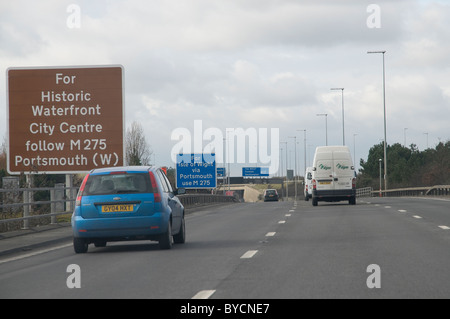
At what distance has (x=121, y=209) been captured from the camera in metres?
15.3

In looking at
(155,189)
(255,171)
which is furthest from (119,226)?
(255,171)

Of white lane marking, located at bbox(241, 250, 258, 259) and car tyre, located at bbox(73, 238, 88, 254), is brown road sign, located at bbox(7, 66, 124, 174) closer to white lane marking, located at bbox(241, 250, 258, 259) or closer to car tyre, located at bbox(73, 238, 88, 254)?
car tyre, located at bbox(73, 238, 88, 254)

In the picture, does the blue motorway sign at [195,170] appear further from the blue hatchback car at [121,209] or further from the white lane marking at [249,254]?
the white lane marking at [249,254]

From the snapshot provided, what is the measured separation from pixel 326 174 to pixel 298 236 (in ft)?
65.9

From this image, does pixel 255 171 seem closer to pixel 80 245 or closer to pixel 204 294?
pixel 80 245

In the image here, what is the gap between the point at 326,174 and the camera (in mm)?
38281

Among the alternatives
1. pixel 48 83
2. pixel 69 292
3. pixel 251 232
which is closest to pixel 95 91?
pixel 48 83

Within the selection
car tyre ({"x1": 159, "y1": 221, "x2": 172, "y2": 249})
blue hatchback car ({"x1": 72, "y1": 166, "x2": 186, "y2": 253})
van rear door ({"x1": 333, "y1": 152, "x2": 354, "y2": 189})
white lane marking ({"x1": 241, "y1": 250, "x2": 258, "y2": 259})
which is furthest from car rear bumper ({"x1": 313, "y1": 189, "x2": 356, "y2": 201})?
white lane marking ({"x1": 241, "y1": 250, "x2": 258, "y2": 259})

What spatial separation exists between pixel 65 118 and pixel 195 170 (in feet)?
63.8

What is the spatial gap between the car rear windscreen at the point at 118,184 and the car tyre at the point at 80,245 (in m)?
0.85

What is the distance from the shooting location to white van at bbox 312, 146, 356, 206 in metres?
38.2

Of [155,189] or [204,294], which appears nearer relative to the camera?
[204,294]

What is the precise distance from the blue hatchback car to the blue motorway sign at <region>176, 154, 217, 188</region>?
31345 millimetres
